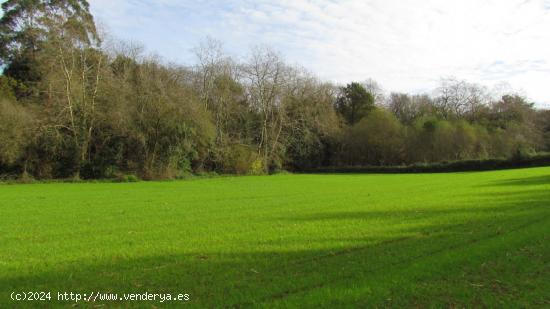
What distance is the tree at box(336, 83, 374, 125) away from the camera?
264ft

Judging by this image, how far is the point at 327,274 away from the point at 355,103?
76.9 meters

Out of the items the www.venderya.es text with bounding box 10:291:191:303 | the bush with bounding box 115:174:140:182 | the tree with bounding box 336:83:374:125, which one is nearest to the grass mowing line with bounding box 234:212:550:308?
the www.venderya.es text with bounding box 10:291:191:303

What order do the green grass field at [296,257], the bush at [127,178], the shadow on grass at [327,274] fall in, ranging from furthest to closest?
1. the bush at [127,178]
2. the green grass field at [296,257]
3. the shadow on grass at [327,274]

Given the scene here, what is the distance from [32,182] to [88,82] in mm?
14363

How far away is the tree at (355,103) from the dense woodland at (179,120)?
0.92 ft

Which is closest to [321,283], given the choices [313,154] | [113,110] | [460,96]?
[113,110]

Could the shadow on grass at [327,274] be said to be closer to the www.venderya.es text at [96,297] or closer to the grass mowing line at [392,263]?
the grass mowing line at [392,263]

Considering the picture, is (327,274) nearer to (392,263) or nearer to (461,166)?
(392,263)

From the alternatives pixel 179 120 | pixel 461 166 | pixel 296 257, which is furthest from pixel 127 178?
pixel 461 166

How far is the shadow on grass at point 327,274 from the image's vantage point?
602cm

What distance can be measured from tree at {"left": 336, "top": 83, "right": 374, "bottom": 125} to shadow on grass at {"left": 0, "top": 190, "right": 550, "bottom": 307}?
71412 mm

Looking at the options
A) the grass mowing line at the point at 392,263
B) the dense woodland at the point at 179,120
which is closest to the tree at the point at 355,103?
the dense woodland at the point at 179,120

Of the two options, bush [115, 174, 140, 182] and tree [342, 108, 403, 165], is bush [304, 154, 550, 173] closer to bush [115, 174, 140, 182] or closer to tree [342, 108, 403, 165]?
tree [342, 108, 403, 165]

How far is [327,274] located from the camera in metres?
7.25
